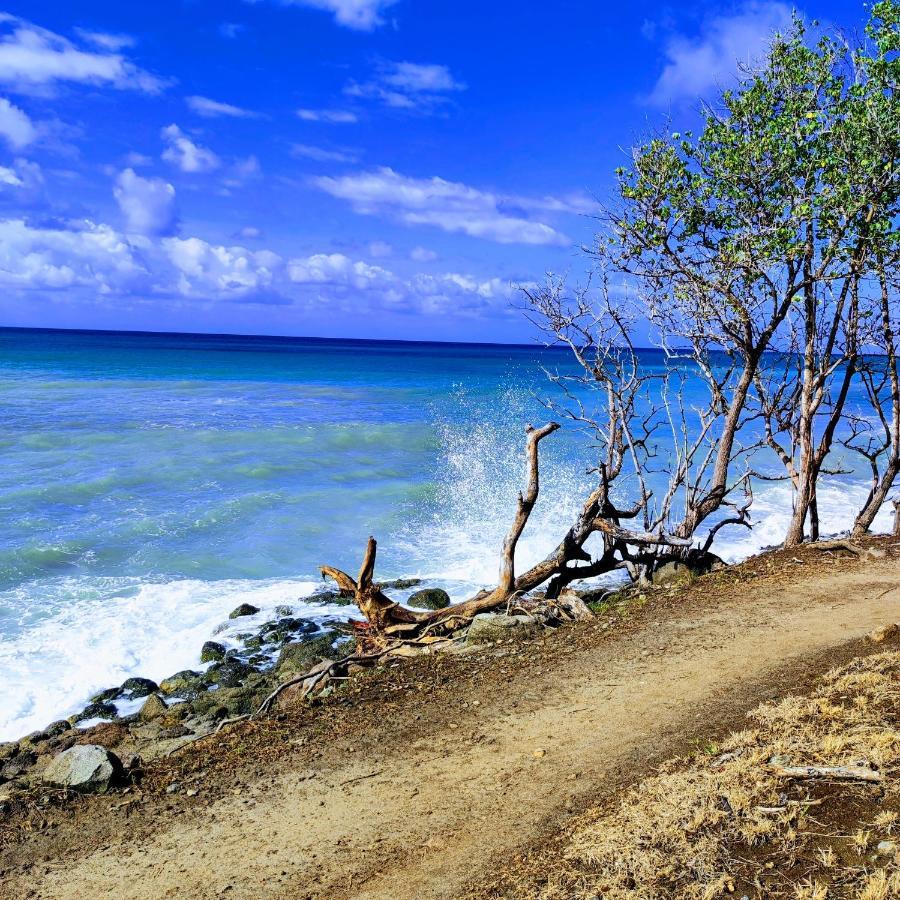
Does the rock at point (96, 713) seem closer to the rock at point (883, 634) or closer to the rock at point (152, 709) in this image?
the rock at point (152, 709)

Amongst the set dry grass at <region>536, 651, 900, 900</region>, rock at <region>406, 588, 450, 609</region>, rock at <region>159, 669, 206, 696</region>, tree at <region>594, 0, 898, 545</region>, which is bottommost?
rock at <region>159, 669, 206, 696</region>

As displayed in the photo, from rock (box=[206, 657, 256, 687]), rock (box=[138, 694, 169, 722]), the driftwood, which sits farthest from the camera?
rock (box=[206, 657, 256, 687])

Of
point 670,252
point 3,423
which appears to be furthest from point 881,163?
point 3,423

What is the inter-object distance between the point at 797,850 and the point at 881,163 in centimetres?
921

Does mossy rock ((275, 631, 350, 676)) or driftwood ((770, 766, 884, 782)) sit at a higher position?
driftwood ((770, 766, 884, 782))

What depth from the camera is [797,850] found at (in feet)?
Answer: 14.9

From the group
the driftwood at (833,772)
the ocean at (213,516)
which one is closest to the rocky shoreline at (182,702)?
the ocean at (213,516)

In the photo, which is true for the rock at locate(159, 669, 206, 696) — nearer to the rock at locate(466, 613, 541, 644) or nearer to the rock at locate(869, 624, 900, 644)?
the rock at locate(466, 613, 541, 644)

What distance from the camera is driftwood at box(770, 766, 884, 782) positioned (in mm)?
5035

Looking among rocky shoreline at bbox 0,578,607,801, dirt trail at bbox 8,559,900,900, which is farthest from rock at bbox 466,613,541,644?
dirt trail at bbox 8,559,900,900

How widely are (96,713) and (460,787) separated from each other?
624 cm

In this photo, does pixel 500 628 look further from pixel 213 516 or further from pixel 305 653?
pixel 213 516

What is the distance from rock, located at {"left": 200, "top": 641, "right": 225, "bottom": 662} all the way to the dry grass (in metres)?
7.89

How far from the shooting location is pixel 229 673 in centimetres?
1150
